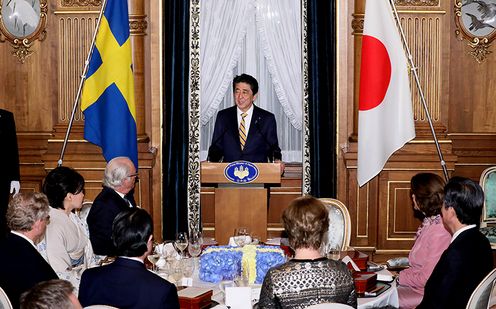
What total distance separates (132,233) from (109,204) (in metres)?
1.48

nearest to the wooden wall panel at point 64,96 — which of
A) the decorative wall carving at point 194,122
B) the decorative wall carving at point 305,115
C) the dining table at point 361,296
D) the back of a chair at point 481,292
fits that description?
the decorative wall carving at point 194,122

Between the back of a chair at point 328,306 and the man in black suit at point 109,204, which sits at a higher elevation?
the man in black suit at point 109,204

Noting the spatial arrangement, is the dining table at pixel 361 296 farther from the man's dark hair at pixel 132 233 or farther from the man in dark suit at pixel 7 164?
the man in dark suit at pixel 7 164

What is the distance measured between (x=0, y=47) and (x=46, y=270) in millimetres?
4480

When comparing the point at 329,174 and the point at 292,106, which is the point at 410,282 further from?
the point at 292,106

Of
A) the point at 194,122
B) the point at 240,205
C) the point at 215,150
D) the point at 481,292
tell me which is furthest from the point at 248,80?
the point at 481,292

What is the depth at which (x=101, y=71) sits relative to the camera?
6.62 metres

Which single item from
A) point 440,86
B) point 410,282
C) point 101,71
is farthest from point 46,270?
point 440,86

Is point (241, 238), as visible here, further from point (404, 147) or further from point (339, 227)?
point (404, 147)

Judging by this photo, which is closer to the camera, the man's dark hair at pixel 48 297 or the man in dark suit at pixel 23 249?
the man's dark hair at pixel 48 297

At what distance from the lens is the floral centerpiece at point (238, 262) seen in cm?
397

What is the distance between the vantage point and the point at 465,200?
12.8 feet

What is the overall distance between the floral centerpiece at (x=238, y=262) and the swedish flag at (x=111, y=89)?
272 centimetres

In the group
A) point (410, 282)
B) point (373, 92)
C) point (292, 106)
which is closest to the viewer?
point (410, 282)
